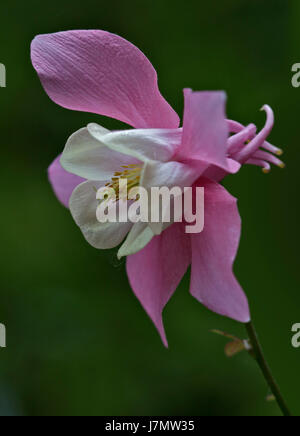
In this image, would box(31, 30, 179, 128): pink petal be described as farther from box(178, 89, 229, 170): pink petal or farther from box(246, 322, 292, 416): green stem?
box(246, 322, 292, 416): green stem

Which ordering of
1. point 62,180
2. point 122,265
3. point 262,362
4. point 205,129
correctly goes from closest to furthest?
point 205,129 < point 262,362 < point 62,180 < point 122,265

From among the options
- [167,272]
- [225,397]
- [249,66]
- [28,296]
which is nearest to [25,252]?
[28,296]

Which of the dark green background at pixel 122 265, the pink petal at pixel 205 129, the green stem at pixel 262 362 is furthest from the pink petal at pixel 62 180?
the dark green background at pixel 122 265

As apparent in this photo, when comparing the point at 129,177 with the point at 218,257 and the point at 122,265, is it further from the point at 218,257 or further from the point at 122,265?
the point at 122,265

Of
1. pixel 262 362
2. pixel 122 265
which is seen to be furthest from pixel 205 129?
pixel 122 265

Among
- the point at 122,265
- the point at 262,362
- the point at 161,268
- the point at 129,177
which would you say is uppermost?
the point at 129,177

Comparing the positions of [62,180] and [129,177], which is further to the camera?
[62,180]
